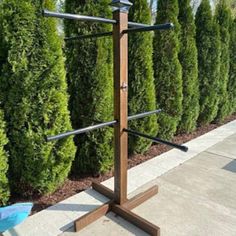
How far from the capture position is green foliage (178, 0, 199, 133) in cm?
414

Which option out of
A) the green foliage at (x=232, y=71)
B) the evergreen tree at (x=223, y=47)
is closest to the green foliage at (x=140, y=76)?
the evergreen tree at (x=223, y=47)

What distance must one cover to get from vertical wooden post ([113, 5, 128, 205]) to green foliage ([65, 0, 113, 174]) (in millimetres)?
570

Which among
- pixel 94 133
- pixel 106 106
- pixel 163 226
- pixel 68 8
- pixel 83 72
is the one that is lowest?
pixel 163 226

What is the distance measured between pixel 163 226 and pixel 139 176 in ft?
2.85

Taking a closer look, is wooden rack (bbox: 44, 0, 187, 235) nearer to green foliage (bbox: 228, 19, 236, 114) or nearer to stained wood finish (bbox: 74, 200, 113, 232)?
stained wood finish (bbox: 74, 200, 113, 232)

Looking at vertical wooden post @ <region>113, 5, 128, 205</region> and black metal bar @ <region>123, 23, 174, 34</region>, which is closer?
black metal bar @ <region>123, 23, 174, 34</region>

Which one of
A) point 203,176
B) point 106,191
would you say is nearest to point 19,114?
point 106,191

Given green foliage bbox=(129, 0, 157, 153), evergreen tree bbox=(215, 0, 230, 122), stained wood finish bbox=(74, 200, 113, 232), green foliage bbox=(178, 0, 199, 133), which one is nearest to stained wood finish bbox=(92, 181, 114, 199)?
stained wood finish bbox=(74, 200, 113, 232)

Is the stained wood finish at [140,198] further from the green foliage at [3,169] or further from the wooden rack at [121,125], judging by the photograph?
the green foliage at [3,169]

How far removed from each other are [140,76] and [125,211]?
1.77 meters

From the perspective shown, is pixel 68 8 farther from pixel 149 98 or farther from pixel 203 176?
pixel 203 176

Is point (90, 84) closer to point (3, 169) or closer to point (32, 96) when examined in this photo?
point (32, 96)

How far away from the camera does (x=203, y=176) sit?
3064mm

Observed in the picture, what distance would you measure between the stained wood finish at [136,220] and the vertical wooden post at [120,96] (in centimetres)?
7
